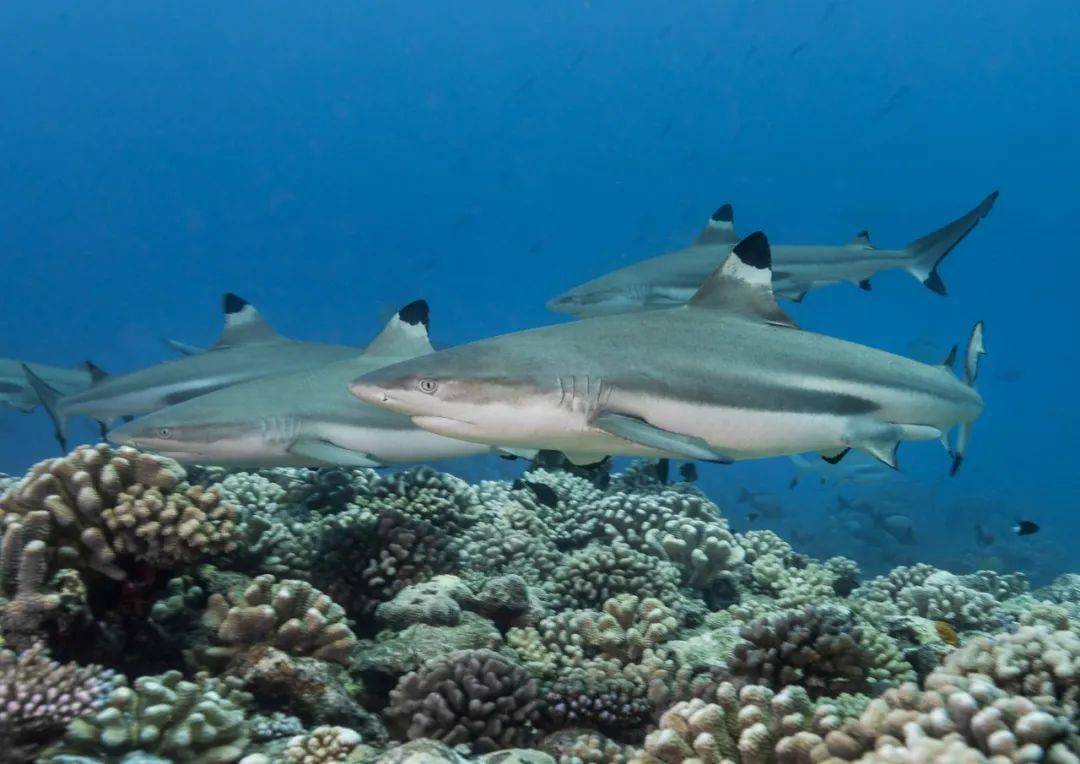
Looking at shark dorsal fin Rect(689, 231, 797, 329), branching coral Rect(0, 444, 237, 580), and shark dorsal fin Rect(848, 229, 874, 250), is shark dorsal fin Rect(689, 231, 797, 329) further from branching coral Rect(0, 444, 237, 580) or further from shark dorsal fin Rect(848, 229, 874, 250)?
shark dorsal fin Rect(848, 229, 874, 250)

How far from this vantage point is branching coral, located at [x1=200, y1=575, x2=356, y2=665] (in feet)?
14.1

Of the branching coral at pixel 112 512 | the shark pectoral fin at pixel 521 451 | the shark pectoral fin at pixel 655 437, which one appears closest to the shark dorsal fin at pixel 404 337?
the shark pectoral fin at pixel 521 451

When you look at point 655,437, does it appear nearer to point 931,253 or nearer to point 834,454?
Result: point 834,454

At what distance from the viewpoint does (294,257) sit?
184500mm

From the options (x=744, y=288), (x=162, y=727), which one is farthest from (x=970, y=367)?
(x=162, y=727)

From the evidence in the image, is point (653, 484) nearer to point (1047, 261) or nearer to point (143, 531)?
point (143, 531)

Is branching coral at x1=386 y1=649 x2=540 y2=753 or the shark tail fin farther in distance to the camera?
the shark tail fin

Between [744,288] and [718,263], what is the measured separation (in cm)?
538

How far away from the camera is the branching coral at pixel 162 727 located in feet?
10.2

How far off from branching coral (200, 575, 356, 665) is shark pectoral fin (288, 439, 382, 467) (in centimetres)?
144

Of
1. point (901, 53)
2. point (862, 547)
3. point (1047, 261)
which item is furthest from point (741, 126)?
point (862, 547)

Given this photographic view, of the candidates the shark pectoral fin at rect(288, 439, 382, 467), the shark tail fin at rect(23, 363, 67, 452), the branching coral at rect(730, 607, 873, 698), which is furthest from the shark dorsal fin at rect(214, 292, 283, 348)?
the branching coral at rect(730, 607, 873, 698)

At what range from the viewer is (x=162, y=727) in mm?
3271

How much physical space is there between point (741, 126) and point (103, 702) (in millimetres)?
202194
